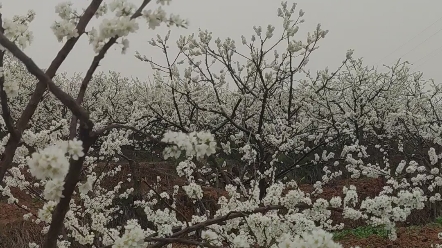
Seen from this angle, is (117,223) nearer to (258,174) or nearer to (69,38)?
(258,174)

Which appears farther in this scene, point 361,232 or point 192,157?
point 361,232

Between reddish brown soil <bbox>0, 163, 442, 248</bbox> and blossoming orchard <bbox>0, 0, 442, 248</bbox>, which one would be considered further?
reddish brown soil <bbox>0, 163, 442, 248</bbox>

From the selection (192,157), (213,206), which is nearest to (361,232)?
(213,206)

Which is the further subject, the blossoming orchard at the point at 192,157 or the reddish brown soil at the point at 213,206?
the reddish brown soil at the point at 213,206

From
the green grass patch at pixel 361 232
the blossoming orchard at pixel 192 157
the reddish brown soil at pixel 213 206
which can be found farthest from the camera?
the green grass patch at pixel 361 232

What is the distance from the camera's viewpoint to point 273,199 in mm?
3789

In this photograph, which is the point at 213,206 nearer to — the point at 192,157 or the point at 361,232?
the point at 361,232

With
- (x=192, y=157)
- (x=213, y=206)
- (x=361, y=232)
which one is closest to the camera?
(x=192, y=157)

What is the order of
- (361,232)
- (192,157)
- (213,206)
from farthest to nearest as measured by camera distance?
(213,206) → (361,232) → (192,157)

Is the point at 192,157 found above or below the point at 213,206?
below

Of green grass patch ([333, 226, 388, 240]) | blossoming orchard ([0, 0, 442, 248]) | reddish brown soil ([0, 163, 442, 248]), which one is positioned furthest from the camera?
green grass patch ([333, 226, 388, 240])

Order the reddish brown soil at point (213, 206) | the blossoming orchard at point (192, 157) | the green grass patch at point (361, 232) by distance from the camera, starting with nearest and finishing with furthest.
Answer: the blossoming orchard at point (192, 157) < the reddish brown soil at point (213, 206) < the green grass patch at point (361, 232)

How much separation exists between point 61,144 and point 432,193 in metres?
9.80

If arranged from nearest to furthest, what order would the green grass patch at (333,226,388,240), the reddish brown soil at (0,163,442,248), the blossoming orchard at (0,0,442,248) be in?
the blossoming orchard at (0,0,442,248) → the reddish brown soil at (0,163,442,248) → the green grass patch at (333,226,388,240)
